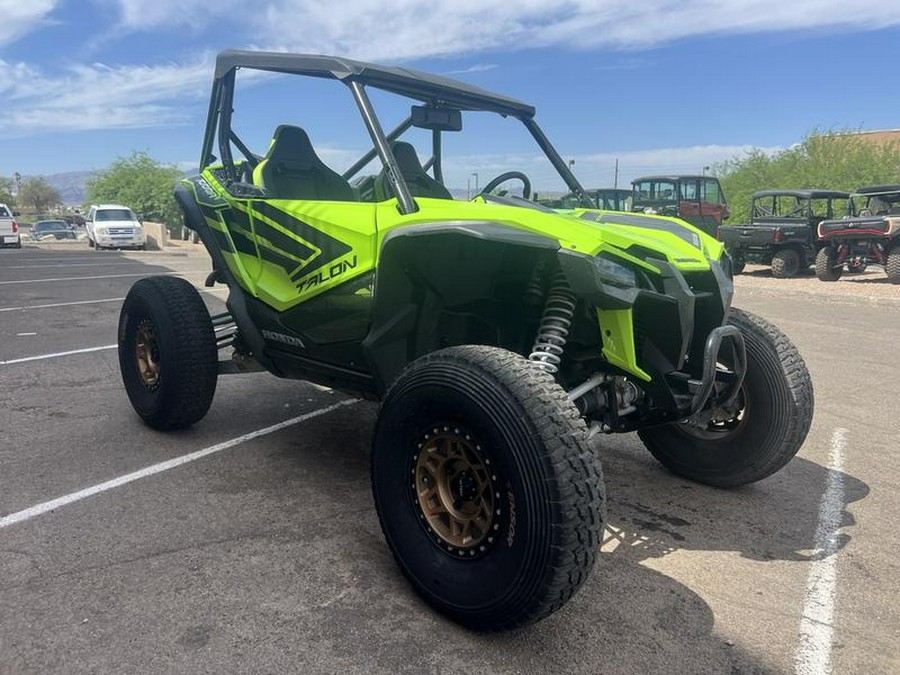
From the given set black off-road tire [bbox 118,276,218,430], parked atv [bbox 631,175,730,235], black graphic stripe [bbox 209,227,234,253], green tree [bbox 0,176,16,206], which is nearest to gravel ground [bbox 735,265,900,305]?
parked atv [bbox 631,175,730,235]

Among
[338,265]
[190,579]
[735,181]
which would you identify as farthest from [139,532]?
[735,181]

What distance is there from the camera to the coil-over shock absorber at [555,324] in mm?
2752

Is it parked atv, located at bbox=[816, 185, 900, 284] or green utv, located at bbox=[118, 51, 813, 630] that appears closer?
green utv, located at bbox=[118, 51, 813, 630]

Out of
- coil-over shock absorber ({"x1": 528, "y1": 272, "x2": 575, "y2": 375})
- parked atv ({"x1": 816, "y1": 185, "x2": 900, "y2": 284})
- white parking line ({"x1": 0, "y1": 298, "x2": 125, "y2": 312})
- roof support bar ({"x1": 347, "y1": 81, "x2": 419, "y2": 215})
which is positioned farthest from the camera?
parked atv ({"x1": 816, "y1": 185, "x2": 900, "y2": 284})

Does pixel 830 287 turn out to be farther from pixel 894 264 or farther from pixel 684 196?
pixel 684 196

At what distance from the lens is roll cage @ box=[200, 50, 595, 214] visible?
3281 mm

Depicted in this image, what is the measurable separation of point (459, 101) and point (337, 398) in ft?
8.72

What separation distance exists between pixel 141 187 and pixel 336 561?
54697 mm

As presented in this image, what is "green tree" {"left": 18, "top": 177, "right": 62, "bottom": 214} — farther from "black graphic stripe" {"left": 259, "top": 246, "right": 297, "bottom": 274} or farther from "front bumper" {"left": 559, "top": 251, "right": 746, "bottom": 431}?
"front bumper" {"left": 559, "top": 251, "right": 746, "bottom": 431}

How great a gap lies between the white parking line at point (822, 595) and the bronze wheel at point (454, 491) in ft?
3.84

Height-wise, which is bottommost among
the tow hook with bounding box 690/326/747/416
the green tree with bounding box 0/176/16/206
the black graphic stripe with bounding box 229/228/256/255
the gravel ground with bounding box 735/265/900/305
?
the gravel ground with bounding box 735/265/900/305

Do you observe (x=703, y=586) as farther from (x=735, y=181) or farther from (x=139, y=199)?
(x=139, y=199)

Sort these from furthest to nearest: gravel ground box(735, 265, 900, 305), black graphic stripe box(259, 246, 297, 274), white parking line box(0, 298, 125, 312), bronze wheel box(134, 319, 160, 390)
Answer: gravel ground box(735, 265, 900, 305), white parking line box(0, 298, 125, 312), bronze wheel box(134, 319, 160, 390), black graphic stripe box(259, 246, 297, 274)

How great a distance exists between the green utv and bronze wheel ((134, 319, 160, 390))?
0.7 inches
